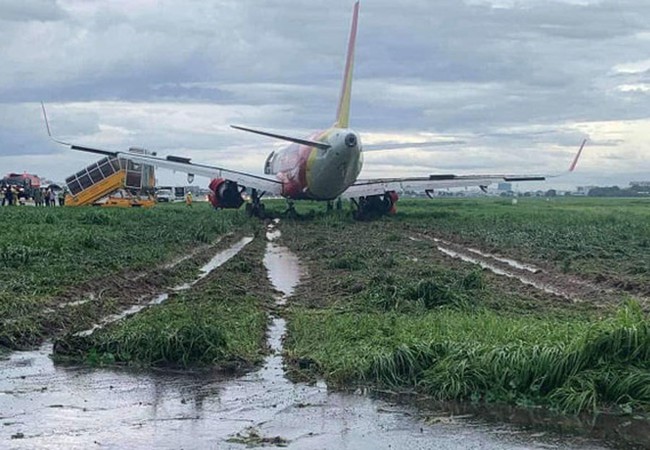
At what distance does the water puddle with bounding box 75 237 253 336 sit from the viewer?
46.3ft

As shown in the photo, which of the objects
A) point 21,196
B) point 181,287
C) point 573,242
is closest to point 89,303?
point 181,287

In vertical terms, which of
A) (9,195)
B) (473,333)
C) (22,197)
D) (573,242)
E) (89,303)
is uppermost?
(473,333)

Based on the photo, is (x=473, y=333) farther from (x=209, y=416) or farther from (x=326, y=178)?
(x=326, y=178)

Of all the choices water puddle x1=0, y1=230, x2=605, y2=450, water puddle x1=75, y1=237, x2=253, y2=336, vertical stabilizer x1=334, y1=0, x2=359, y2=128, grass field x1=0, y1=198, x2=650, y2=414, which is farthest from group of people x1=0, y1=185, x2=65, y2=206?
water puddle x1=0, y1=230, x2=605, y2=450

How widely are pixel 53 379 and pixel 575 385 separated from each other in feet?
18.0

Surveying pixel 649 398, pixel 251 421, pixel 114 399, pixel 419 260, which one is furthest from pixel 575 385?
pixel 419 260

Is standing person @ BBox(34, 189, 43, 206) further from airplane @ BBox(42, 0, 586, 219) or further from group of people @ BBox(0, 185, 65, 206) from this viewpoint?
airplane @ BBox(42, 0, 586, 219)

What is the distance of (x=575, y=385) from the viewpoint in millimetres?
9336

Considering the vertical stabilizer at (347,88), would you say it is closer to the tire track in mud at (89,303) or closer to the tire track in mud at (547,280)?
the tire track in mud at (547,280)

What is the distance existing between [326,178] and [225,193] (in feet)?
29.7

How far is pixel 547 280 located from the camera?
2125cm

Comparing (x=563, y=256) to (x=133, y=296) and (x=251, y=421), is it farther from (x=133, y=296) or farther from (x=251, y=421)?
(x=251, y=421)

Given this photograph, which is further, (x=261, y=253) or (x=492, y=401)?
(x=261, y=253)

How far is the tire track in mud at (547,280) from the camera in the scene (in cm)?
1755
